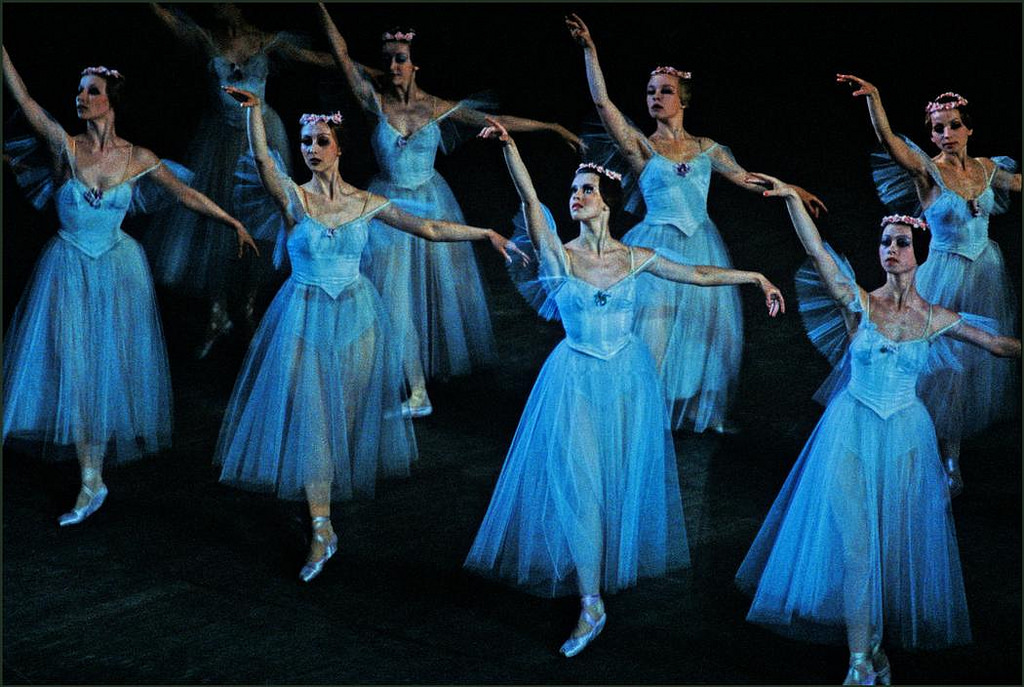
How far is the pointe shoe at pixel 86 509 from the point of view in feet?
17.4

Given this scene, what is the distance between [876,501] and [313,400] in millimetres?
1867

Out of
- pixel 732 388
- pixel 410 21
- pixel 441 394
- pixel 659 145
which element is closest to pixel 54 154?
pixel 441 394

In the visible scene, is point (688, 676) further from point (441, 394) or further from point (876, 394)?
point (441, 394)

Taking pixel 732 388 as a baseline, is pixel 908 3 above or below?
above

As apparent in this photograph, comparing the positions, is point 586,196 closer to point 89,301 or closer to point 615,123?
point 615,123

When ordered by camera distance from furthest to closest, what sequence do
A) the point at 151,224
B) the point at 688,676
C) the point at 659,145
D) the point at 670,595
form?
the point at 151,224 → the point at 659,145 → the point at 670,595 → the point at 688,676

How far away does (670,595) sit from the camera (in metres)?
4.85

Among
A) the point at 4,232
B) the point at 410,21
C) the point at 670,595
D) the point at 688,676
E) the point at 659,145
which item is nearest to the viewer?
the point at 688,676

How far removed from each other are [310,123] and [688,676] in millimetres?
2202

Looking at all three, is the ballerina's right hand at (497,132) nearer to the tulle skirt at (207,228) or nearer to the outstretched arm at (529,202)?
the outstretched arm at (529,202)

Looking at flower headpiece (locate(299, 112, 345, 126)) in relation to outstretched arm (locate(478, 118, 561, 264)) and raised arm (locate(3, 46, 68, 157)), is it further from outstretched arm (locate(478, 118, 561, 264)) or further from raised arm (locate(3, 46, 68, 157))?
raised arm (locate(3, 46, 68, 157))

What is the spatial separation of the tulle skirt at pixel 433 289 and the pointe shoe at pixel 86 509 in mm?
1313

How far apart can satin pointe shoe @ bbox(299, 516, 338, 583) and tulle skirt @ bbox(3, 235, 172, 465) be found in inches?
37.4

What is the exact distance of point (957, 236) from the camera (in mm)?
5691
